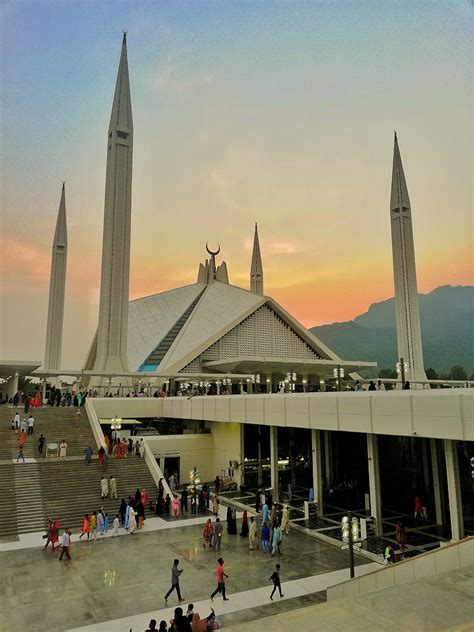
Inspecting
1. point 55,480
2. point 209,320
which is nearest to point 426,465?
point 55,480

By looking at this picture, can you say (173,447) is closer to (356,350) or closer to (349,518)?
(349,518)

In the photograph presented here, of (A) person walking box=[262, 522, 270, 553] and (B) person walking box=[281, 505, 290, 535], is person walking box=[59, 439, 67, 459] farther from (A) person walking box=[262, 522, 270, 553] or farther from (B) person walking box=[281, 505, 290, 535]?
(A) person walking box=[262, 522, 270, 553]

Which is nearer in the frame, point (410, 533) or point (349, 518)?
point (349, 518)

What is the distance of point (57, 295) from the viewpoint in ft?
163

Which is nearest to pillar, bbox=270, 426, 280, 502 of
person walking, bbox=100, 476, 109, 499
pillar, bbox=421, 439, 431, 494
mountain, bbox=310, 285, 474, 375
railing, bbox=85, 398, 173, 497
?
railing, bbox=85, 398, 173, 497

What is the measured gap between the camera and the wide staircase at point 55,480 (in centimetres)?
1443

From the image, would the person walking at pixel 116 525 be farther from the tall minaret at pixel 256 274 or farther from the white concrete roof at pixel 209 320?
the tall minaret at pixel 256 274

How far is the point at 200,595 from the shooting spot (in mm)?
9445

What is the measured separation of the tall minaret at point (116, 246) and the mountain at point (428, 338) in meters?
127

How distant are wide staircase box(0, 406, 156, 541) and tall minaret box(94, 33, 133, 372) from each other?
1202 cm

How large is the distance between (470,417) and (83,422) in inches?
669

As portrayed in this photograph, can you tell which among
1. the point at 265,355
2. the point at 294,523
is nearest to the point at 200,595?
the point at 294,523

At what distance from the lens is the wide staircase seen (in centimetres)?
1443

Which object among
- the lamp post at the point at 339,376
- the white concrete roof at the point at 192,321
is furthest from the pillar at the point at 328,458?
the white concrete roof at the point at 192,321
